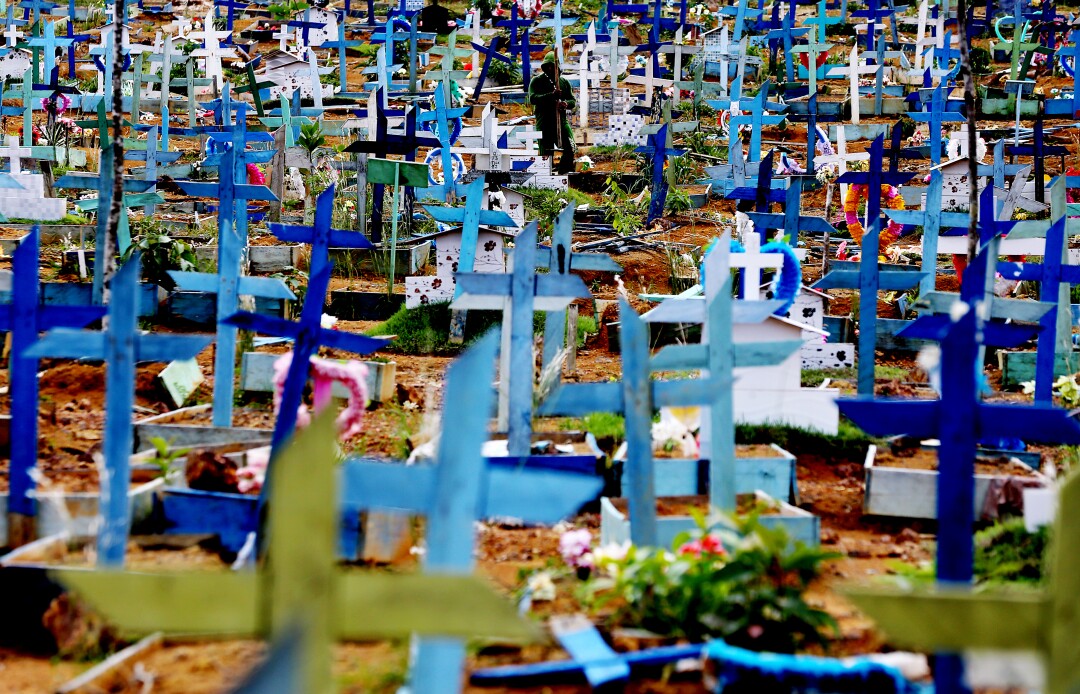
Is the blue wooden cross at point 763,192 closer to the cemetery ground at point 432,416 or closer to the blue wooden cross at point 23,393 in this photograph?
the cemetery ground at point 432,416

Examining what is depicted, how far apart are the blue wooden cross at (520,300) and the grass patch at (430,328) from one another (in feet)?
11.5

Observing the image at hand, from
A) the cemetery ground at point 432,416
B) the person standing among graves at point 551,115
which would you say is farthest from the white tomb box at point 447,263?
the person standing among graves at point 551,115

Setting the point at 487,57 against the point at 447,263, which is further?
the point at 487,57

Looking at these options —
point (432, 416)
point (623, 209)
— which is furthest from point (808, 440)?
point (623, 209)

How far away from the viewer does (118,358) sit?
4660 millimetres

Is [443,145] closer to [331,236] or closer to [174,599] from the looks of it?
[331,236]

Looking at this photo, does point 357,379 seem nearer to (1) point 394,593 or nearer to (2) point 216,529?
(2) point 216,529

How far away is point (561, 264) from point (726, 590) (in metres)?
4.45

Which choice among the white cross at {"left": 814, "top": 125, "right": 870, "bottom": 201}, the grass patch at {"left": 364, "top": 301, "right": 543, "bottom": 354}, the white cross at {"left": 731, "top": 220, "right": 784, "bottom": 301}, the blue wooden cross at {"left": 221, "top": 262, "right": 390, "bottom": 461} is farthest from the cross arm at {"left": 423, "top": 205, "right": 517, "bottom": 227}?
the white cross at {"left": 814, "top": 125, "right": 870, "bottom": 201}

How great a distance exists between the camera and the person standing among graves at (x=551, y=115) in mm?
18562

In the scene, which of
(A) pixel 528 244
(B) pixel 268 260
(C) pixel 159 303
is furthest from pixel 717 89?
(A) pixel 528 244

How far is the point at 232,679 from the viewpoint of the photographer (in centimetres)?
389

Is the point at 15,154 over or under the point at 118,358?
over

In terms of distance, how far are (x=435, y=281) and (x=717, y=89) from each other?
15448 mm
